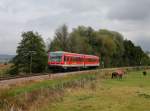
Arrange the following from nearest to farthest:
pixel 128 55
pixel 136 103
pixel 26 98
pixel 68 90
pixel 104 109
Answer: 1. pixel 104 109
2. pixel 136 103
3. pixel 26 98
4. pixel 68 90
5. pixel 128 55

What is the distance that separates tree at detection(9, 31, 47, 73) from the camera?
67.4 m

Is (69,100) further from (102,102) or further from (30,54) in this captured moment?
(30,54)

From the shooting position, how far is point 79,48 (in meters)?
96.3

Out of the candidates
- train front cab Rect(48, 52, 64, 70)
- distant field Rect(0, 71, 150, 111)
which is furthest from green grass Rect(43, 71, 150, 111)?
train front cab Rect(48, 52, 64, 70)

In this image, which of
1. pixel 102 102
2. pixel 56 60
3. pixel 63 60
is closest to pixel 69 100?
pixel 102 102

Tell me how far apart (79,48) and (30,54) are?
31.7 meters

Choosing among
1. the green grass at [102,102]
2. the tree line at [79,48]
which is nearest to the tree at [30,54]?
the tree line at [79,48]

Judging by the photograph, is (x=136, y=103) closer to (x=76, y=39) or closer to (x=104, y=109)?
(x=104, y=109)

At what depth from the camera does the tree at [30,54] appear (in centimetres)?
→ 6738

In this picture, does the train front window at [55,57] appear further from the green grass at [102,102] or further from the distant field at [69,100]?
the green grass at [102,102]

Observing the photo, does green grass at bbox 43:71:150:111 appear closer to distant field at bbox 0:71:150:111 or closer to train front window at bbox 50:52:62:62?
distant field at bbox 0:71:150:111

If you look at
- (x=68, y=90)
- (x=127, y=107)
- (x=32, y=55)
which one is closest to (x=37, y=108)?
(x=127, y=107)

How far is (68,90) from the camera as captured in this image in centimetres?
3112

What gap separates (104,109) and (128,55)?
355ft
